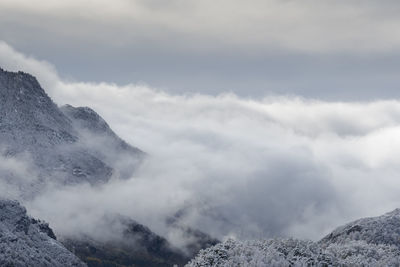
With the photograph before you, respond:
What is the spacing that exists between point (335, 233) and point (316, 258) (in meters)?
39.4

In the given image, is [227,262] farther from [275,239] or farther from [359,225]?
[359,225]

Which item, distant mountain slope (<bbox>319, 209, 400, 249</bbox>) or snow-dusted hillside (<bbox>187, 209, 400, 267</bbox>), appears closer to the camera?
snow-dusted hillside (<bbox>187, 209, 400, 267</bbox>)

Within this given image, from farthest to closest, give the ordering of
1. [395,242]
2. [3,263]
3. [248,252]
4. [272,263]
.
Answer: [3,263], [395,242], [248,252], [272,263]

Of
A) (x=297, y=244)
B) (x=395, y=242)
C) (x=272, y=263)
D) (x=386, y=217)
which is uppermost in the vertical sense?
(x=386, y=217)

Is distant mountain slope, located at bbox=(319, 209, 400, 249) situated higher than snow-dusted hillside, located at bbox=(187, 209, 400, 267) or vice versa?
distant mountain slope, located at bbox=(319, 209, 400, 249)

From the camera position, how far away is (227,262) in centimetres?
6531

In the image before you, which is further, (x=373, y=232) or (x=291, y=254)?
(x=373, y=232)

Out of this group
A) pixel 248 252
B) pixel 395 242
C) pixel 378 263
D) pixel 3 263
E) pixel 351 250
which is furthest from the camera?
pixel 3 263

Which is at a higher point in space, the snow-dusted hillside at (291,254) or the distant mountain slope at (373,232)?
the distant mountain slope at (373,232)

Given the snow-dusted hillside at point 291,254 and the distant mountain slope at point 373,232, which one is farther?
the distant mountain slope at point 373,232

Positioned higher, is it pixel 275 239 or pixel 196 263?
pixel 275 239

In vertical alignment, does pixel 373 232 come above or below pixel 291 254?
above

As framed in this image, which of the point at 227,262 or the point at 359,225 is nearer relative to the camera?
the point at 227,262

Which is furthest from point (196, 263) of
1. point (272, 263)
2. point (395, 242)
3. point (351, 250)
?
point (395, 242)
